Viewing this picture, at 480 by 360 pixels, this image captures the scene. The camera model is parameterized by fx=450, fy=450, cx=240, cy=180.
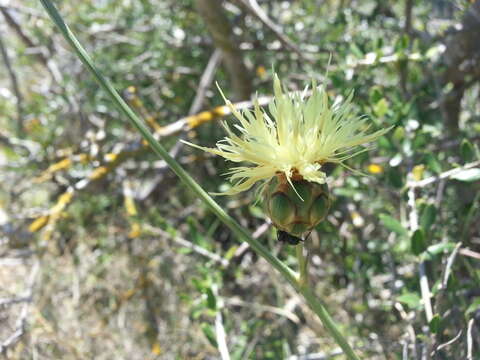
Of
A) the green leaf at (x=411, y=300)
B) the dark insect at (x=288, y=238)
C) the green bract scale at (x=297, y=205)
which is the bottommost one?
the green leaf at (x=411, y=300)

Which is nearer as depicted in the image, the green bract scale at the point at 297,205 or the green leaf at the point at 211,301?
the green bract scale at the point at 297,205

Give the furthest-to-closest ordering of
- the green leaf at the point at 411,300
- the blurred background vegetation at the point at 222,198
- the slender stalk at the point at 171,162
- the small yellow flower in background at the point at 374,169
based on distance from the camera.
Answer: the small yellow flower in background at the point at 374,169, the blurred background vegetation at the point at 222,198, the green leaf at the point at 411,300, the slender stalk at the point at 171,162

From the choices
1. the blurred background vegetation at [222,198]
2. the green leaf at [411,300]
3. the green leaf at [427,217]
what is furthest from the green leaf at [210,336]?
the green leaf at [427,217]

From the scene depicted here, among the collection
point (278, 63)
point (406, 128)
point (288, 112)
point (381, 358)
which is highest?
point (278, 63)

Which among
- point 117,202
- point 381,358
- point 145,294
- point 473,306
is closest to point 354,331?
point 381,358

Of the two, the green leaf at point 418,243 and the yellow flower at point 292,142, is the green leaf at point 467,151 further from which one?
the yellow flower at point 292,142

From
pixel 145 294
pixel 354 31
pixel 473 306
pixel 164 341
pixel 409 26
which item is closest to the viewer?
pixel 473 306

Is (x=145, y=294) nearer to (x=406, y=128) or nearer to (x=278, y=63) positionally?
(x=278, y=63)
